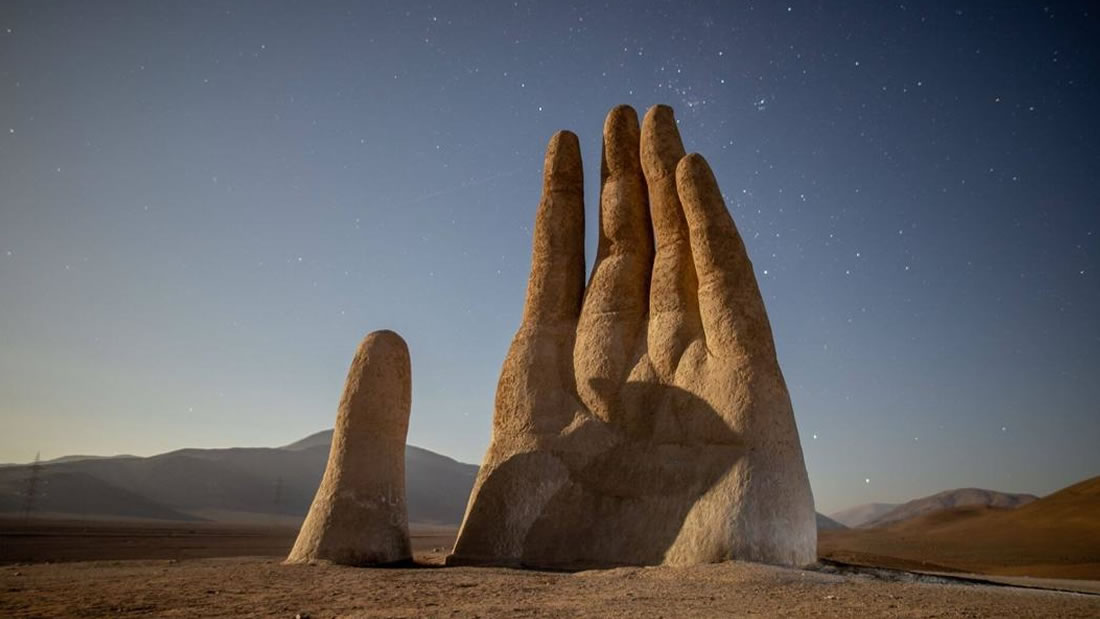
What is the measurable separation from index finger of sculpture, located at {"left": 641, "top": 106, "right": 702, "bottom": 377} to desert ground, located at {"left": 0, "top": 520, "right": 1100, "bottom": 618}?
183 inches

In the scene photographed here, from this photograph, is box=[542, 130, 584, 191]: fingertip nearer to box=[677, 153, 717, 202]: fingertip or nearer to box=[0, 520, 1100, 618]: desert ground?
box=[677, 153, 717, 202]: fingertip

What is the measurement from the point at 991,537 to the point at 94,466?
401 feet

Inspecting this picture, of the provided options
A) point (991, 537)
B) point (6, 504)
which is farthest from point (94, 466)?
point (991, 537)

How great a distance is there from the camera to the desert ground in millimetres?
7527

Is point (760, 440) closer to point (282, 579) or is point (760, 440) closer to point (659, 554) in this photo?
point (659, 554)

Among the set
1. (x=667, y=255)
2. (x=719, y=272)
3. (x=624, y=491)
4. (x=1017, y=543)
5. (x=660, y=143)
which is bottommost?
(x=1017, y=543)

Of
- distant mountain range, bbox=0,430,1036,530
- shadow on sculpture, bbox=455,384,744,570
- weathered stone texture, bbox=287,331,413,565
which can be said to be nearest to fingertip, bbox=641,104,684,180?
shadow on sculpture, bbox=455,384,744,570

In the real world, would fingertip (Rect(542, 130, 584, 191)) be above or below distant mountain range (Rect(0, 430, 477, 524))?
above

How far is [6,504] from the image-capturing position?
8294 centimetres

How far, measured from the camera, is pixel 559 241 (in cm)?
1645

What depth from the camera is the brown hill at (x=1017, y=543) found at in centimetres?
2751

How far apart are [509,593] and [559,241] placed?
30.0 ft

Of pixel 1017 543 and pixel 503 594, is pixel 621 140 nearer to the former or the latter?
pixel 503 594

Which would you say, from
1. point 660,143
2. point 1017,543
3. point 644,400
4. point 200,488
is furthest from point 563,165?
point 200,488
